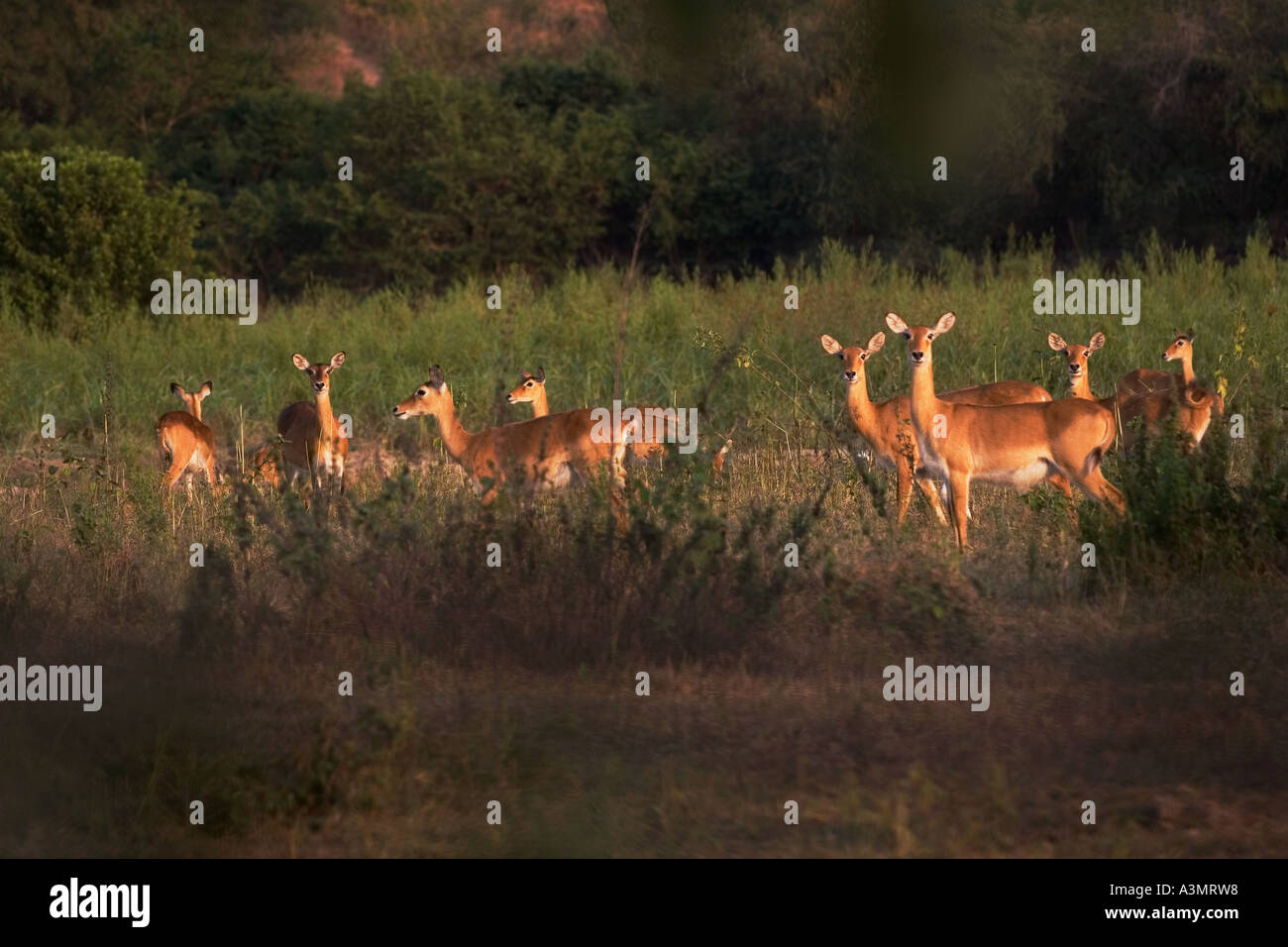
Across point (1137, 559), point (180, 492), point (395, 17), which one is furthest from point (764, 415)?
point (395, 17)

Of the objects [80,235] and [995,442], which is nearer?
[995,442]

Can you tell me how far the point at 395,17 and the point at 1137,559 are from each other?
45.2m

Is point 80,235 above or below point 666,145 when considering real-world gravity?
below

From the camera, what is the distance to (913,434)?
32.2ft

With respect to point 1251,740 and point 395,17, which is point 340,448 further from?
point 395,17

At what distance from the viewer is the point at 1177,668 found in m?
5.95

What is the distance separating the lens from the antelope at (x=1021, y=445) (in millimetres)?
9094

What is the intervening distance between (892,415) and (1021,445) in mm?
1304
